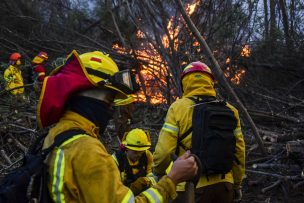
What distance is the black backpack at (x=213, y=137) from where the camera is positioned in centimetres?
349

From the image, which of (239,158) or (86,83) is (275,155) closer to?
(239,158)

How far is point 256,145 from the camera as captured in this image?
23.2ft

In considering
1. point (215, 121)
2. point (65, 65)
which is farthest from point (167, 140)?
point (65, 65)

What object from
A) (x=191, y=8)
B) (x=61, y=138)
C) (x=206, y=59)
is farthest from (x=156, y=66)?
(x=61, y=138)

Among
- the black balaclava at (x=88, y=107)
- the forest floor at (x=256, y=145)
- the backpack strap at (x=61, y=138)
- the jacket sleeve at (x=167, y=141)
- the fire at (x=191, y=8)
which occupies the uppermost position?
the fire at (x=191, y=8)

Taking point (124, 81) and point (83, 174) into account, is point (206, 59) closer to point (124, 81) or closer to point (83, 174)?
point (124, 81)

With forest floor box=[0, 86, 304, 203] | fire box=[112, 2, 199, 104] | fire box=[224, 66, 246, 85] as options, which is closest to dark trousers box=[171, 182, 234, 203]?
forest floor box=[0, 86, 304, 203]

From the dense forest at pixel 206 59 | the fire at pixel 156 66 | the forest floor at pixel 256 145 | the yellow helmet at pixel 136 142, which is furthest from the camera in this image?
the fire at pixel 156 66

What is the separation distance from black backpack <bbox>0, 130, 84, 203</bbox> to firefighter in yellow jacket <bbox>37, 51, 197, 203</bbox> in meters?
0.03

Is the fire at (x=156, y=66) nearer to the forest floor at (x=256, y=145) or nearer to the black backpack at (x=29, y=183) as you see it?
the forest floor at (x=256, y=145)

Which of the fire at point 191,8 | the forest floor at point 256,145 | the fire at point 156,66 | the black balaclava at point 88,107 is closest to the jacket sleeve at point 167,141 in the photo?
the black balaclava at point 88,107

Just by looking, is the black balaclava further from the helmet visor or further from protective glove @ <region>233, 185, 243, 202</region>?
protective glove @ <region>233, 185, 243, 202</region>

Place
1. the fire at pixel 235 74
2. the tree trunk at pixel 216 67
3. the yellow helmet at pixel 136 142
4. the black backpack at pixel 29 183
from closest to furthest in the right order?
the black backpack at pixel 29 183 < the yellow helmet at pixel 136 142 < the tree trunk at pixel 216 67 < the fire at pixel 235 74

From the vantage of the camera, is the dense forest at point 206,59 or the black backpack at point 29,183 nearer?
the black backpack at point 29,183
